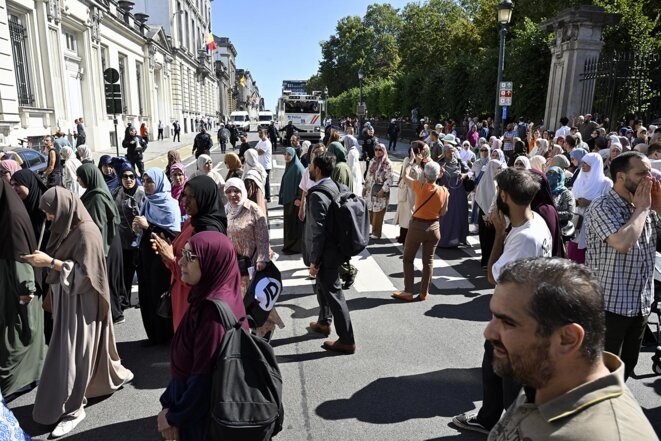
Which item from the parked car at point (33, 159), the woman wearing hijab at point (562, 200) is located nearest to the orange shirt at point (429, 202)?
the woman wearing hijab at point (562, 200)

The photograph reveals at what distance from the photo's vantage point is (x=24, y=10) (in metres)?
17.9

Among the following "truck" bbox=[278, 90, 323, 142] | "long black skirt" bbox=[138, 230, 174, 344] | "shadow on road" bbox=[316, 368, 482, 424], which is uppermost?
"truck" bbox=[278, 90, 323, 142]

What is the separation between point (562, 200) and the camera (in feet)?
18.1

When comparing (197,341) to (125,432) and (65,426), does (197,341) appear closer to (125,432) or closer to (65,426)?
(125,432)

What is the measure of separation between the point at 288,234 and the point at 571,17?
41.0 feet

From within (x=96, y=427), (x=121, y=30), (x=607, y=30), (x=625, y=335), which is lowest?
(x=96, y=427)

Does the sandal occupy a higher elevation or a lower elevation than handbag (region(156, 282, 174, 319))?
lower

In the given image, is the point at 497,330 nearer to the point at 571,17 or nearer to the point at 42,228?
the point at 42,228

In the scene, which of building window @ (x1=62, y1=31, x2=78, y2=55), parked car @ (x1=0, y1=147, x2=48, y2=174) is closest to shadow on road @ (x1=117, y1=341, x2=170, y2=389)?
parked car @ (x1=0, y1=147, x2=48, y2=174)

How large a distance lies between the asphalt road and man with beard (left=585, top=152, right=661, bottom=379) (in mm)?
1059

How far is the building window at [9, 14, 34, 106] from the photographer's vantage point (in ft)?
57.8

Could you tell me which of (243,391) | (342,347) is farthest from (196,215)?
(342,347)

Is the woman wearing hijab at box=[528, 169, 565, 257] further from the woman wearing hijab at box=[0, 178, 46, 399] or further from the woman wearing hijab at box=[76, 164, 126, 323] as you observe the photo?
the woman wearing hijab at box=[0, 178, 46, 399]

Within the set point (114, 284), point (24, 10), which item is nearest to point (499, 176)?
point (114, 284)
